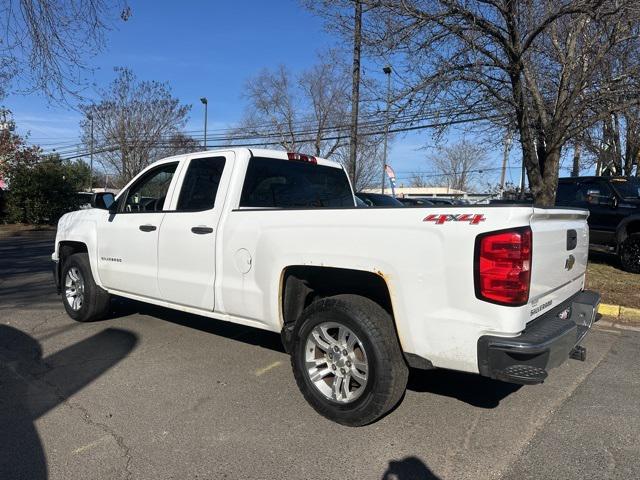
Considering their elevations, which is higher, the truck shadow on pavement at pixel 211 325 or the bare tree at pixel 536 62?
the bare tree at pixel 536 62

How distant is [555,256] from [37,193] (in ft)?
74.6

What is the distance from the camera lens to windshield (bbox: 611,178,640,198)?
35.0 feet

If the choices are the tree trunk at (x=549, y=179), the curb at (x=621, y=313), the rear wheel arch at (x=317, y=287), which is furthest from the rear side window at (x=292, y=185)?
the tree trunk at (x=549, y=179)

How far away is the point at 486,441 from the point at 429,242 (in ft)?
4.63

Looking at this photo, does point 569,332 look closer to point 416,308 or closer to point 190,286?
point 416,308

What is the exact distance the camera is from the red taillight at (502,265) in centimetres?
289

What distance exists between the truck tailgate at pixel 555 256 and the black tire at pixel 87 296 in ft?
15.4

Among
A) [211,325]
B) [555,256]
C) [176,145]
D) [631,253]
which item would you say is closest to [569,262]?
[555,256]

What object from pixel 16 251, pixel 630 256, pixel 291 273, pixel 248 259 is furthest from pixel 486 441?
pixel 16 251

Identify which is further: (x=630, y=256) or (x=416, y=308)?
(x=630, y=256)

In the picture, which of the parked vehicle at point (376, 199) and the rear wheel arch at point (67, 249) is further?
the parked vehicle at point (376, 199)

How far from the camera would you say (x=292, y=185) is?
16.1 feet

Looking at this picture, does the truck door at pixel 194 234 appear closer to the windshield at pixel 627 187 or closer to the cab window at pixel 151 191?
the cab window at pixel 151 191

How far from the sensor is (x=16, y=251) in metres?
13.7
